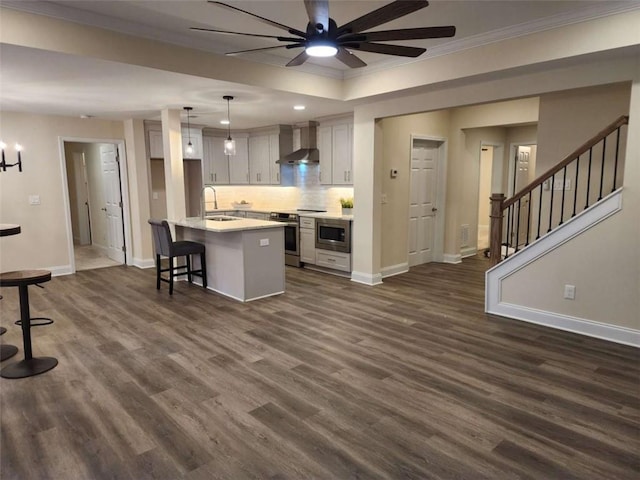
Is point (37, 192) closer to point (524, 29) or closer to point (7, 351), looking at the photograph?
point (7, 351)

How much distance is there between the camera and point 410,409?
8.76 feet

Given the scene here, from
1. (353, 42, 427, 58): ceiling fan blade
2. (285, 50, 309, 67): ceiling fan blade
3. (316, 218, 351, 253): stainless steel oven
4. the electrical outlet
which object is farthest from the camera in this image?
(316, 218, 351, 253): stainless steel oven

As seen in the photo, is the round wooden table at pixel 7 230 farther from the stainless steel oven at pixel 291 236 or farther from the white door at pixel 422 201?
the white door at pixel 422 201

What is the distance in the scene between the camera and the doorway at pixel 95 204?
7.09 m

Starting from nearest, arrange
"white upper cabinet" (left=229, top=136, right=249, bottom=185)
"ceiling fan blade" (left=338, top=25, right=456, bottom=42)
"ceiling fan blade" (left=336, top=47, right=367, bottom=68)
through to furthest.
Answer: "ceiling fan blade" (left=338, top=25, right=456, bottom=42)
"ceiling fan blade" (left=336, top=47, right=367, bottom=68)
"white upper cabinet" (left=229, top=136, right=249, bottom=185)

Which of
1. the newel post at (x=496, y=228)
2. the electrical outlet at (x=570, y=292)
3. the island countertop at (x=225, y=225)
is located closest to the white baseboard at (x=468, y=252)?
the newel post at (x=496, y=228)

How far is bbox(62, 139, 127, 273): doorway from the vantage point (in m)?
7.09

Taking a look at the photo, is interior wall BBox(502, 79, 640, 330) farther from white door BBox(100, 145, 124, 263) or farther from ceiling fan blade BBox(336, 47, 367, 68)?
white door BBox(100, 145, 124, 263)

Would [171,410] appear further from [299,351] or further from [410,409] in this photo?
[410,409]

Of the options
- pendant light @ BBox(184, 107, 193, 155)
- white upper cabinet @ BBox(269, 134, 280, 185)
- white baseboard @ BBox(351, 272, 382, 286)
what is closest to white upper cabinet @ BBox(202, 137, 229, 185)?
pendant light @ BBox(184, 107, 193, 155)

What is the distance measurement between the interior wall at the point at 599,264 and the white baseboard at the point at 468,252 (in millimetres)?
3199

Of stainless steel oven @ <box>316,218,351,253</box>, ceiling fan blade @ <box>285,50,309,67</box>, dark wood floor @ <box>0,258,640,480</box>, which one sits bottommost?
dark wood floor @ <box>0,258,640,480</box>

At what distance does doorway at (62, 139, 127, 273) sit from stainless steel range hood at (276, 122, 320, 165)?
2.96 metres

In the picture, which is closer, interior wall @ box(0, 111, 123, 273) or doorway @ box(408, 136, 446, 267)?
interior wall @ box(0, 111, 123, 273)
